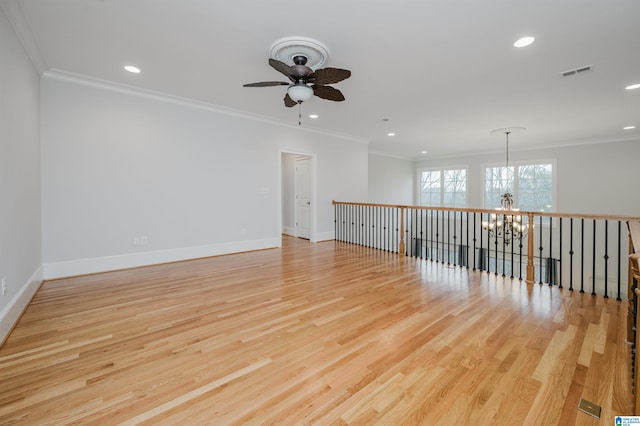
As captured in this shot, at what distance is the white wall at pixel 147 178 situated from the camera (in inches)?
152

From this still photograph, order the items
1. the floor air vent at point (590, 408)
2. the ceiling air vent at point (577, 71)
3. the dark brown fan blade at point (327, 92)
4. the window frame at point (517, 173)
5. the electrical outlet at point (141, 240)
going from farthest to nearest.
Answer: the window frame at point (517, 173) → the electrical outlet at point (141, 240) → the ceiling air vent at point (577, 71) → the dark brown fan blade at point (327, 92) → the floor air vent at point (590, 408)

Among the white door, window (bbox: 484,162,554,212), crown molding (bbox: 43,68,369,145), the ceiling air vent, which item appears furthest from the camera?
window (bbox: 484,162,554,212)

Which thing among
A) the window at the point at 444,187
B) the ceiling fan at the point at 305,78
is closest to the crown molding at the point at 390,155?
the window at the point at 444,187

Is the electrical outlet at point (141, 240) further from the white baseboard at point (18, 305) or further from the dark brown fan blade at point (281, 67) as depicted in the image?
the dark brown fan blade at point (281, 67)

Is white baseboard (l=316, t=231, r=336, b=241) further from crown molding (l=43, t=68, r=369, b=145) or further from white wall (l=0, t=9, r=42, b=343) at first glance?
white wall (l=0, t=9, r=42, b=343)

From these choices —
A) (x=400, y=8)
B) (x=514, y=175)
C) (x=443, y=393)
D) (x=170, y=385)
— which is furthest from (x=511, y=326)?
(x=514, y=175)

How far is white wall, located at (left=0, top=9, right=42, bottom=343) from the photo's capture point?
7.94ft

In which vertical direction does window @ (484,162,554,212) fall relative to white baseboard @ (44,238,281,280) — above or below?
above

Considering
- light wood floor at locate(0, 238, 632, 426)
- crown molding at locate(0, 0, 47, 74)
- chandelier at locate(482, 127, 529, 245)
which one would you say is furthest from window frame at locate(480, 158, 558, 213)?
crown molding at locate(0, 0, 47, 74)

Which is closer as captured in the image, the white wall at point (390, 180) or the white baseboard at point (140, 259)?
the white baseboard at point (140, 259)

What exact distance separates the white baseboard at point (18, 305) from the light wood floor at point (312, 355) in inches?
3.4

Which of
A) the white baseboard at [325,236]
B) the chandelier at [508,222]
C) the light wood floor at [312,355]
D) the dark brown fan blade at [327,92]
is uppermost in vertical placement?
the dark brown fan blade at [327,92]

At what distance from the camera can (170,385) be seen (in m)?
1.78

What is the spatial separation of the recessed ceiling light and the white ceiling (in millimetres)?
71
